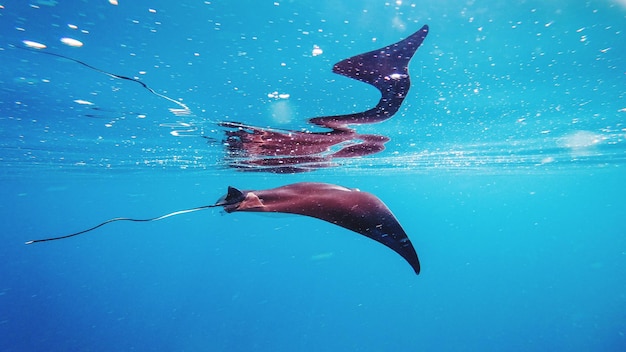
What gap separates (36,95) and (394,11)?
7.13 metres

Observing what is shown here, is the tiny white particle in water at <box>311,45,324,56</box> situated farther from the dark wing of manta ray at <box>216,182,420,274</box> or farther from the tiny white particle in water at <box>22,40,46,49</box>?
the tiny white particle in water at <box>22,40,46,49</box>

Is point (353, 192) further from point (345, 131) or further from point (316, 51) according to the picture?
point (345, 131)

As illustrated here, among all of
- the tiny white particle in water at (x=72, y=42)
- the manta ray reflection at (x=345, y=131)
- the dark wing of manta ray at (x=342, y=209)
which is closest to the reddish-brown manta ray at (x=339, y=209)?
the dark wing of manta ray at (x=342, y=209)

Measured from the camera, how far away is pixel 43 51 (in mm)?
4449

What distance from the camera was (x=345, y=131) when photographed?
9062 millimetres

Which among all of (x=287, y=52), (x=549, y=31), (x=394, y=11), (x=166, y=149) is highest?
(x=549, y=31)

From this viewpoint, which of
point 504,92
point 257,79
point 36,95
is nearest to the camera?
point 257,79

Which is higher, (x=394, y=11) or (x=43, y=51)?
(x=394, y=11)

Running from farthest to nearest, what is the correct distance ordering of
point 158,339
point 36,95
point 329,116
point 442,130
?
point 158,339 → point 442,130 → point 329,116 → point 36,95

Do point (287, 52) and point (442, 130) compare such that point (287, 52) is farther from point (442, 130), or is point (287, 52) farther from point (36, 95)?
point (442, 130)

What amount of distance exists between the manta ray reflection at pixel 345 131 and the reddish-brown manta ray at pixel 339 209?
79.7 inches

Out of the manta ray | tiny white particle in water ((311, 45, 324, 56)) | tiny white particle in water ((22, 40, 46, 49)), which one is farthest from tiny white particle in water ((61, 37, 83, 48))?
tiny white particle in water ((311, 45, 324, 56))

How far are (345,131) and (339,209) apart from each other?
17.4 feet

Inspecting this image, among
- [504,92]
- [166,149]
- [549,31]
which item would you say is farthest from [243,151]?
[549,31]
